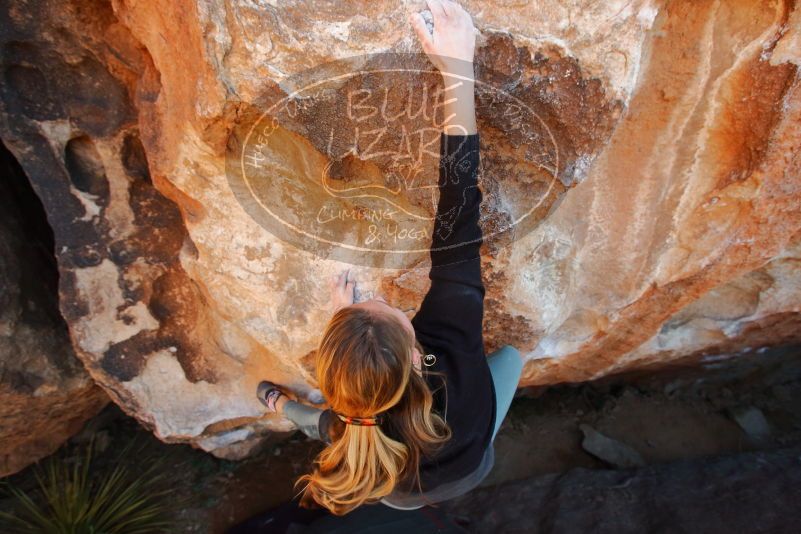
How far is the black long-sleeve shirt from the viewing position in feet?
3.36

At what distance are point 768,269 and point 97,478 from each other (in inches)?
96.2

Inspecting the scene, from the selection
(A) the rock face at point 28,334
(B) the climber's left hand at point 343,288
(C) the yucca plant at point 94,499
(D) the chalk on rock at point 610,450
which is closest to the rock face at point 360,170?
(B) the climber's left hand at point 343,288

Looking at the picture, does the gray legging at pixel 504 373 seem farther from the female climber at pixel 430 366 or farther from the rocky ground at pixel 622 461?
the rocky ground at pixel 622 461

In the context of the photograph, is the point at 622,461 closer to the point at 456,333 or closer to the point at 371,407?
the point at 456,333

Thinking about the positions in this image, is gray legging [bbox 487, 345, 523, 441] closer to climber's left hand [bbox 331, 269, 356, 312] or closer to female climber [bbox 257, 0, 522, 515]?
female climber [bbox 257, 0, 522, 515]

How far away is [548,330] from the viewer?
4.56ft

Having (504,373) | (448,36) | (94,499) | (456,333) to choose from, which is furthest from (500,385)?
(94,499)

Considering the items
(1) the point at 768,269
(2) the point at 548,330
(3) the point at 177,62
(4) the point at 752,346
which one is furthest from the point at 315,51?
(4) the point at 752,346

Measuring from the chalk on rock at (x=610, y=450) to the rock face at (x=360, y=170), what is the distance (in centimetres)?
72

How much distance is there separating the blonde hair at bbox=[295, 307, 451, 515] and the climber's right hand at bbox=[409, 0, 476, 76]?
429 millimetres

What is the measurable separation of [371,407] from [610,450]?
164 centimetres

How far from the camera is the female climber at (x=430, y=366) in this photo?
0.88m

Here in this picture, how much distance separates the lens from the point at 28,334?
1546mm

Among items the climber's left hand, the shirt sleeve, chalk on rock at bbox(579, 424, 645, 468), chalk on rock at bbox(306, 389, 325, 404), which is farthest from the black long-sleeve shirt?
chalk on rock at bbox(579, 424, 645, 468)
